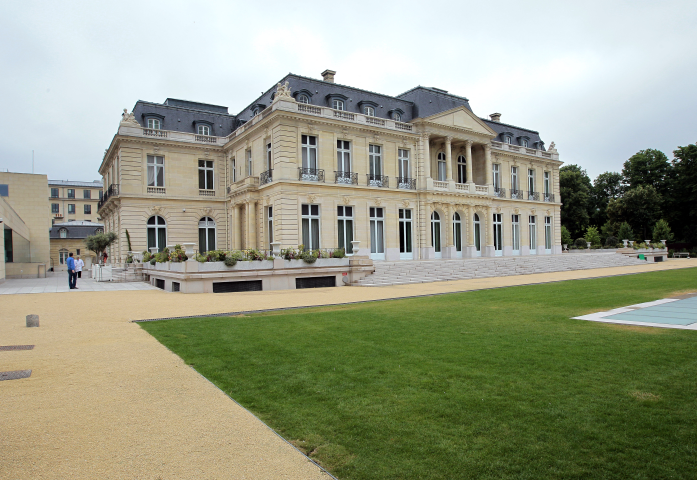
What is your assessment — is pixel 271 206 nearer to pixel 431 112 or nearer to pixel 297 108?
pixel 297 108

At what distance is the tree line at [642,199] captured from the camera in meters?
57.6

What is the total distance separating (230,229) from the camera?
35.3 m

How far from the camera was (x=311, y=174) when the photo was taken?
29344 millimetres

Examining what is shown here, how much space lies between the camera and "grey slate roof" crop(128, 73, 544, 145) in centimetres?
3111

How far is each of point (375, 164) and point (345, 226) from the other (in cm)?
516

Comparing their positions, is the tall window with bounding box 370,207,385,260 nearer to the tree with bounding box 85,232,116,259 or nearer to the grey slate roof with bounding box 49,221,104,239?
the tree with bounding box 85,232,116,259

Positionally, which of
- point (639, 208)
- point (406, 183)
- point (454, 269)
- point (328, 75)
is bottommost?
point (454, 269)

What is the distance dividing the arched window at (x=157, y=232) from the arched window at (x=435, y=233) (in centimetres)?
1992

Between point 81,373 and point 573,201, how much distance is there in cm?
6816

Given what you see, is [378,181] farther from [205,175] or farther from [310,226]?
[205,175]

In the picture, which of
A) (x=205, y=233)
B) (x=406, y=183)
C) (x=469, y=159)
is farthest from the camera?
(x=469, y=159)

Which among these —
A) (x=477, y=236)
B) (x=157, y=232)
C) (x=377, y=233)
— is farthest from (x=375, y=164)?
(x=157, y=232)

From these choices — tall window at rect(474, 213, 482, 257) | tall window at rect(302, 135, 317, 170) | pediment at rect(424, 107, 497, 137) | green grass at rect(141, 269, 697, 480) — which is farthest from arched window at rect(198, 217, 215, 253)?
green grass at rect(141, 269, 697, 480)

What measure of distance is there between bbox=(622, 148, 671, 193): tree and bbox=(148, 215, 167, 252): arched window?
6103 centimetres
